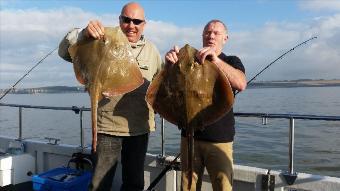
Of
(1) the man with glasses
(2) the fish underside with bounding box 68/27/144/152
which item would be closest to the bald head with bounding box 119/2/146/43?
(2) the fish underside with bounding box 68/27/144/152

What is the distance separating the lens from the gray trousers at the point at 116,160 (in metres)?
4.66

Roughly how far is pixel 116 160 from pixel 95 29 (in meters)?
1.65

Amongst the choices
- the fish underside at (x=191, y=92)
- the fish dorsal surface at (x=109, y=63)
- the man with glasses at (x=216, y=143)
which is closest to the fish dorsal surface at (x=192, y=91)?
the fish underside at (x=191, y=92)

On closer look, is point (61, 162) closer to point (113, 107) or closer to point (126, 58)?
point (113, 107)

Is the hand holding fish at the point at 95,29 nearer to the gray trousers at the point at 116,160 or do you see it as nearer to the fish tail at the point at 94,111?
the fish tail at the point at 94,111

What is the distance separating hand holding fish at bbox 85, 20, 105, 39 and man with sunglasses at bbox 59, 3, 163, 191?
23.2 inches

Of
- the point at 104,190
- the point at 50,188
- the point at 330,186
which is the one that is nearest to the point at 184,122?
the point at 104,190

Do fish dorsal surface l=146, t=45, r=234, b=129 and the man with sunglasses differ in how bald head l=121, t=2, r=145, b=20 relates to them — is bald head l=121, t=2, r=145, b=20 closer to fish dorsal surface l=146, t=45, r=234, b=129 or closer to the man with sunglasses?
the man with sunglasses

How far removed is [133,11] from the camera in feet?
14.5

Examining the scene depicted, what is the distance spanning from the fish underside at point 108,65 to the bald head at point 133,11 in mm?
483

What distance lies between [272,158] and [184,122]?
12.3 m

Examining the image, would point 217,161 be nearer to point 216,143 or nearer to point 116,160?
point 216,143

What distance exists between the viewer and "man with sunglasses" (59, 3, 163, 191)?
14.9ft

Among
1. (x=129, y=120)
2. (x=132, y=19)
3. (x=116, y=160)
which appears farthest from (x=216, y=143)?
(x=132, y=19)
